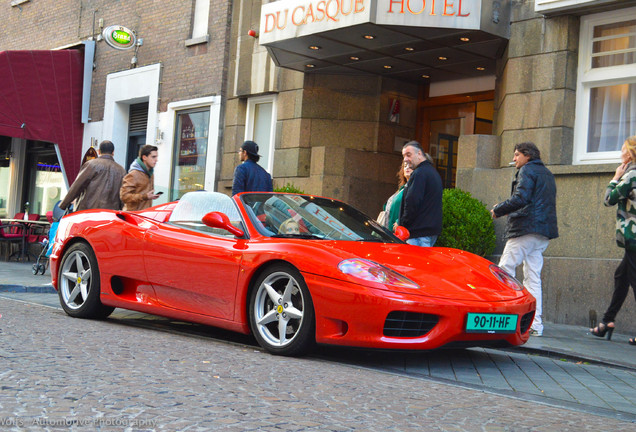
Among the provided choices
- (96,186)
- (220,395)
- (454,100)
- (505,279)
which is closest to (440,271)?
(505,279)

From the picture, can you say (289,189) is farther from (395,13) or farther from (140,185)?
(140,185)

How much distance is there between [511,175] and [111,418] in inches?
333

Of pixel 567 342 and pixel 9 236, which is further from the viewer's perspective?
pixel 9 236

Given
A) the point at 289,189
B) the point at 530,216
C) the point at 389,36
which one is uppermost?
the point at 389,36

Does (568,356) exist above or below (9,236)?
below

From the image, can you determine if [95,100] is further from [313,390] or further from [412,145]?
[313,390]

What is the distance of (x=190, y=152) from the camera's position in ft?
55.6

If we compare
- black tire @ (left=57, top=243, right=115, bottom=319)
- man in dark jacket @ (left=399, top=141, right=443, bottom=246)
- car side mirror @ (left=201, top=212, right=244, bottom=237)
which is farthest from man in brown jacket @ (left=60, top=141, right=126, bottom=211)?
car side mirror @ (left=201, top=212, right=244, bottom=237)

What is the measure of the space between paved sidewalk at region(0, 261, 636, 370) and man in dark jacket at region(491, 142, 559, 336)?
0.49 meters

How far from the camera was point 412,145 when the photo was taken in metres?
8.66

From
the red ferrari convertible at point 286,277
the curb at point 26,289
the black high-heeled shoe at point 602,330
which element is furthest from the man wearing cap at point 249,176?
the black high-heeled shoe at point 602,330

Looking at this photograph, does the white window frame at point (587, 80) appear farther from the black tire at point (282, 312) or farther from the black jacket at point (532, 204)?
the black tire at point (282, 312)

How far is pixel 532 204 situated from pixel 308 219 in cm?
274

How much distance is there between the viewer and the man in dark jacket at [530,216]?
827cm
